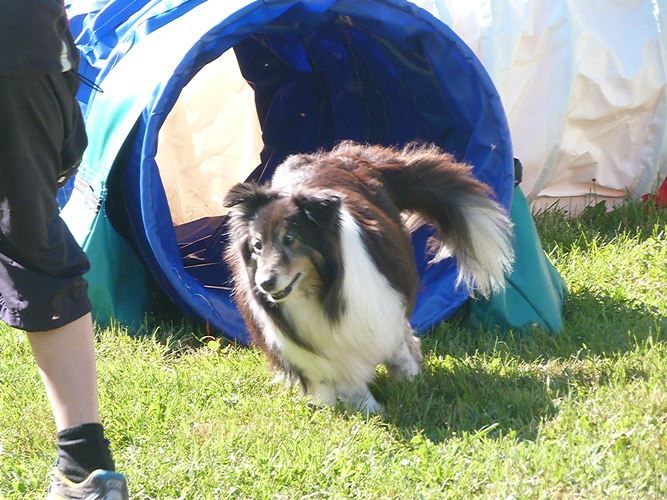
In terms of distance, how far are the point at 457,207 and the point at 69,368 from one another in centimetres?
241

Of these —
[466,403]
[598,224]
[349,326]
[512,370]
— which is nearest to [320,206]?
[349,326]

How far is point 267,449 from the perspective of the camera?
3.82 meters

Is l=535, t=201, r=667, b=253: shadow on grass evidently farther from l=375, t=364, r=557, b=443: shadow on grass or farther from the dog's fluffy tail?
l=375, t=364, r=557, b=443: shadow on grass

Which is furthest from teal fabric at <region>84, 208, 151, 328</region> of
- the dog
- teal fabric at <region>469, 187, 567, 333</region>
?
teal fabric at <region>469, 187, 567, 333</region>

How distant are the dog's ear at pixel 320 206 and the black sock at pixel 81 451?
1.44 m

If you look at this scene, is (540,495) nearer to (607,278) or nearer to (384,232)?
(384,232)

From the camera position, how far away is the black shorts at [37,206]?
107 inches

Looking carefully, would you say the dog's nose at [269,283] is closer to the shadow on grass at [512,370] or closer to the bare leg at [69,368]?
the shadow on grass at [512,370]

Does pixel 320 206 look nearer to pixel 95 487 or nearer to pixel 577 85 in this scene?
pixel 95 487

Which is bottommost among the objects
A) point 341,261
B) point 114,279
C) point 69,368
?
point 114,279

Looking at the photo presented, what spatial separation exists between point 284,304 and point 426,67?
1.88 m

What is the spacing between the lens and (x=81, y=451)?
2.99 m

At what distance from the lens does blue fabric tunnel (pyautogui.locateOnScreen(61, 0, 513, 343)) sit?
4.76 m

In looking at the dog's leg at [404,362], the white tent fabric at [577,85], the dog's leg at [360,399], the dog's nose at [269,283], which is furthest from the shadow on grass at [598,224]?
the dog's nose at [269,283]
